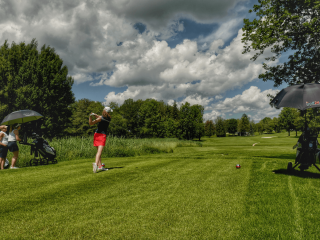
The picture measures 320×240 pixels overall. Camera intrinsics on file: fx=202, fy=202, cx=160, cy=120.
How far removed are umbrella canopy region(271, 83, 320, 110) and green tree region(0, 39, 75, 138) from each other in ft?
96.9

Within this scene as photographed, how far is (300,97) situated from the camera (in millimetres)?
5930

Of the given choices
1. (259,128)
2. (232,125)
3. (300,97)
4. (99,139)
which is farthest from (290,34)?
(259,128)

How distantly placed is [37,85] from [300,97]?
1287 inches

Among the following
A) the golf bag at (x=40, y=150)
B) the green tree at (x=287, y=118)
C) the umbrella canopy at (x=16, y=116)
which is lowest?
the golf bag at (x=40, y=150)

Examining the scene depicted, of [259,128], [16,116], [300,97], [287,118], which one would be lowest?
[259,128]

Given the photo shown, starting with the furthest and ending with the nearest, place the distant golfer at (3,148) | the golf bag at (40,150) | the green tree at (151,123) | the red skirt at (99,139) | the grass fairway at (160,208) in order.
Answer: the green tree at (151,123) → the golf bag at (40,150) → the distant golfer at (3,148) → the red skirt at (99,139) → the grass fairway at (160,208)

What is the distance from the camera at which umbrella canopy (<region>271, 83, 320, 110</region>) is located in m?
5.71

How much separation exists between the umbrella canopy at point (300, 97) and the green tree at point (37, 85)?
96.9 feet

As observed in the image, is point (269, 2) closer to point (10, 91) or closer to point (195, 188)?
point (195, 188)

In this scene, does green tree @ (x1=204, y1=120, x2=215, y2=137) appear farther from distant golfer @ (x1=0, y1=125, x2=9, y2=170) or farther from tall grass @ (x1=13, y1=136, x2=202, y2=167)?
distant golfer @ (x1=0, y1=125, x2=9, y2=170)

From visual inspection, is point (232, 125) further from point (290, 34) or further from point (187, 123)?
point (290, 34)

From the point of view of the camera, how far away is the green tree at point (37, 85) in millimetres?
28328

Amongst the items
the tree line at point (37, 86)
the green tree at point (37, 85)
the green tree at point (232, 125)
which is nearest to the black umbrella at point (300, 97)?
the tree line at point (37, 86)

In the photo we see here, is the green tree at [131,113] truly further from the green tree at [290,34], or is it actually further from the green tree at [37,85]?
the green tree at [290,34]
